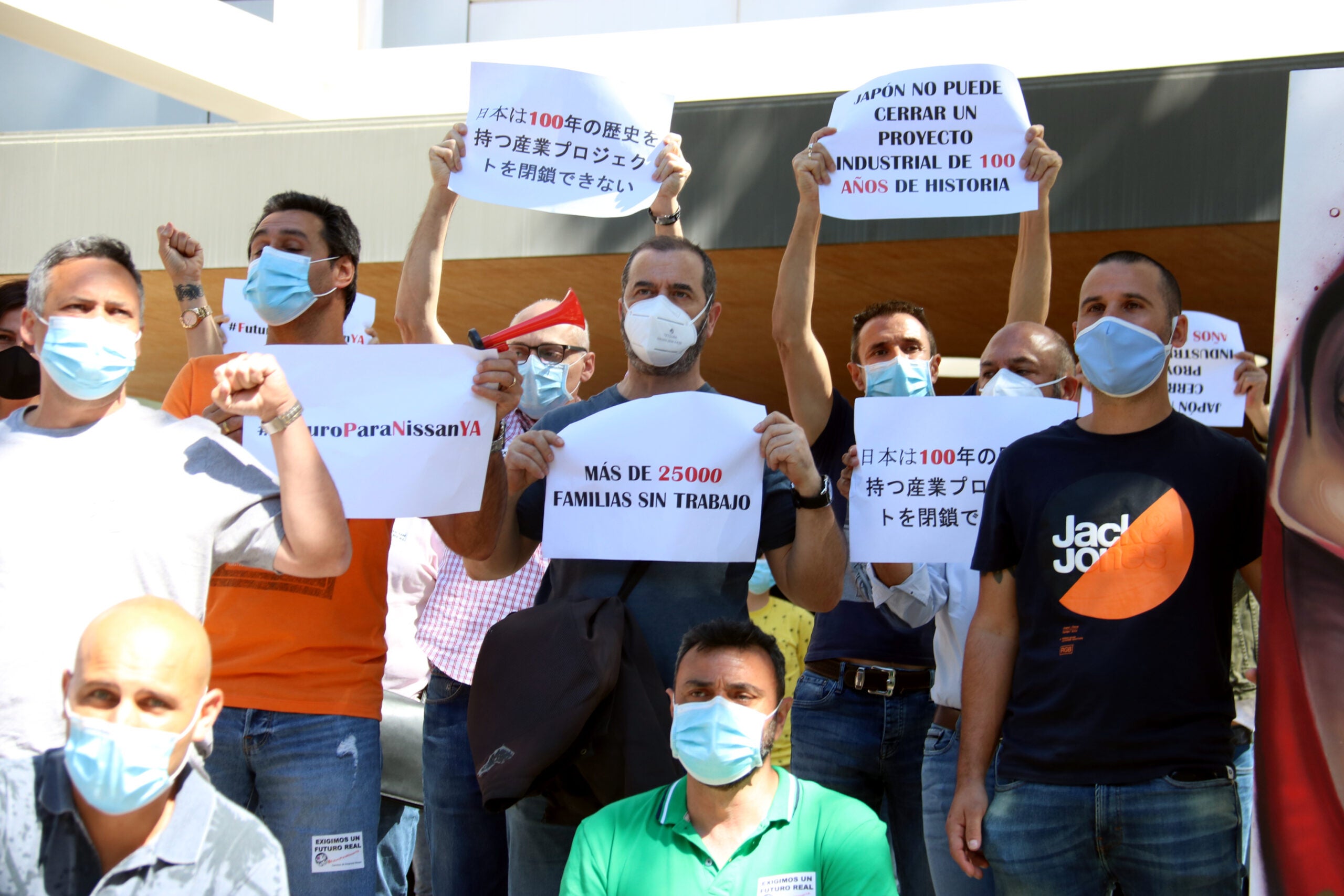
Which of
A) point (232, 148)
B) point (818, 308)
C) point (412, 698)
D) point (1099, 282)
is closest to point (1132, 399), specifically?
point (1099, 282)

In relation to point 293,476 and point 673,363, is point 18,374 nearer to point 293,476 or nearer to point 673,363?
point 293,476

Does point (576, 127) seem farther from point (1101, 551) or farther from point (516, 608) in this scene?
point (1101, 551)

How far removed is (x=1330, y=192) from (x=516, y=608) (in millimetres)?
2415

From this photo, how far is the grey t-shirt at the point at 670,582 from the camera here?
3.09 m

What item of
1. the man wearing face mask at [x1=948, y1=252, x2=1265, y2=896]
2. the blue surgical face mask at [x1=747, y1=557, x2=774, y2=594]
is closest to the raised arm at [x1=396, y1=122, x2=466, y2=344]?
the man wearing face mask at [x1=948, y1=252, x2=1265, y2=896]

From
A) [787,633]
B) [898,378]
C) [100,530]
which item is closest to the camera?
[100,530]

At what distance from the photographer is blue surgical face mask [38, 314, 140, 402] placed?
2.64m

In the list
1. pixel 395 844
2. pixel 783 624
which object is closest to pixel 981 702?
pixel 395 844

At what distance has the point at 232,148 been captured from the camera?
7508 millimetres

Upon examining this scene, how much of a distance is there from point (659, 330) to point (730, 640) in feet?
2.75

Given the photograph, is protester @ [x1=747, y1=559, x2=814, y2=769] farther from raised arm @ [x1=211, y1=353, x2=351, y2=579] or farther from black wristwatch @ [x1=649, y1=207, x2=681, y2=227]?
raised arm @ [x1=211, y1=353, x2=351, y2=579]

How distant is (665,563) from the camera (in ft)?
10.4

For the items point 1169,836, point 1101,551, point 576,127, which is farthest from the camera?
point 576,127

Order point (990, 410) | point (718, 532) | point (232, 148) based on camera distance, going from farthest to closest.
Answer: point (232, 148) → point (990, 410) → point (718, 532)
